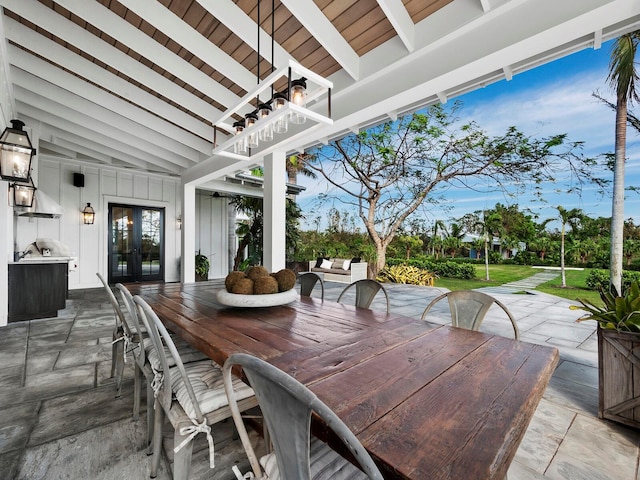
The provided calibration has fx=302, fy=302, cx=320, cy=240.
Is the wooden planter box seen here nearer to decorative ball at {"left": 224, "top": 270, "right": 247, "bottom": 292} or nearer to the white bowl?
the white bowl

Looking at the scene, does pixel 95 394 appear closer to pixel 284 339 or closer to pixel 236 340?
pixel 236 340

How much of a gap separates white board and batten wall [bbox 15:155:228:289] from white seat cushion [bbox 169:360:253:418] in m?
6.63

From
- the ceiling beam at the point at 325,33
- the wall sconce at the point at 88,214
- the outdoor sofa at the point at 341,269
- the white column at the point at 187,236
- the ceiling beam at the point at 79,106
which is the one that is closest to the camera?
the ceiling beam at the point at 325,33

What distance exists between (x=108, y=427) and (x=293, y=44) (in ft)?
10.2

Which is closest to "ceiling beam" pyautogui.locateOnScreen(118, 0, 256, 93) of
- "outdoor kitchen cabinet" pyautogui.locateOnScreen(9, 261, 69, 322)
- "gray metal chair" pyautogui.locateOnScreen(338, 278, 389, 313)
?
"gray metal chair" pyautogui.locateOnScreen(338, 278, 389, 313)

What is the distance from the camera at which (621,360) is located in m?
1.79

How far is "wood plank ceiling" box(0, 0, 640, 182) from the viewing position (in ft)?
6.40

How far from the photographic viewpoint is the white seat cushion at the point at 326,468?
87 centimetres

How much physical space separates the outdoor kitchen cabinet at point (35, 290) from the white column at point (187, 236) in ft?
6.59

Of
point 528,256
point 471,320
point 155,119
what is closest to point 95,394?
point 471,320

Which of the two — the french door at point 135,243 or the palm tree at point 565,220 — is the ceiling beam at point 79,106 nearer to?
the french door at point 135,243

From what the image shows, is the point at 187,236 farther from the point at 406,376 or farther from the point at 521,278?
the point at 521,278

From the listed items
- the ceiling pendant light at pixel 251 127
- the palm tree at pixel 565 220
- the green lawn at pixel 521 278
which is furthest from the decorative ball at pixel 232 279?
the palm tree at pixel 565 220

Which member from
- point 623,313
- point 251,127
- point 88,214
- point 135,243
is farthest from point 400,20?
point 135,243
